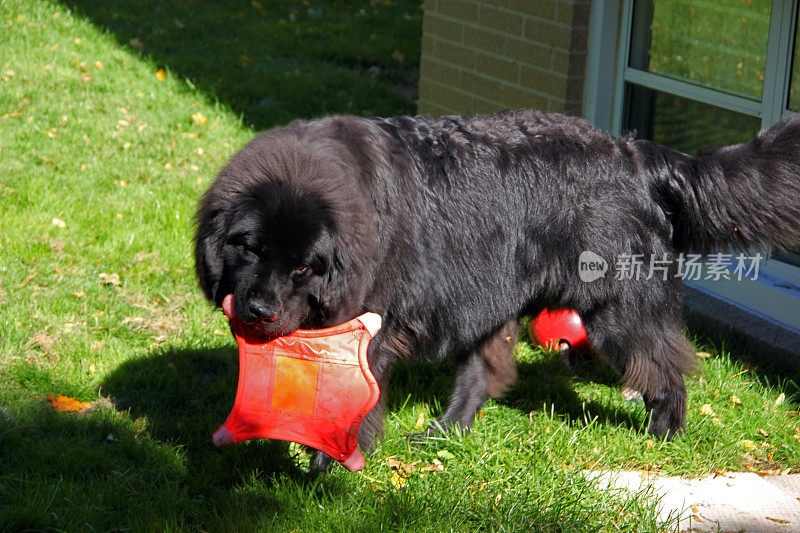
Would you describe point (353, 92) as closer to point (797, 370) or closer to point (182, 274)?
point (182, 274)

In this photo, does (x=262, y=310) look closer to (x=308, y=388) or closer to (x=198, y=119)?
(x=308, y=388)

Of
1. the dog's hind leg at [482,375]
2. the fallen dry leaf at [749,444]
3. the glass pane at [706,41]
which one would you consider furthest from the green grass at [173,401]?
the glass pane at [706,41]

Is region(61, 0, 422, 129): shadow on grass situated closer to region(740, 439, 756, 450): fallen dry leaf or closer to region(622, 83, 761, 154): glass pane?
region(622, 83, 761, 154): glass pane

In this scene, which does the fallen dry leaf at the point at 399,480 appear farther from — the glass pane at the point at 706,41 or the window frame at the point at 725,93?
the glass pane at the point at 706,41

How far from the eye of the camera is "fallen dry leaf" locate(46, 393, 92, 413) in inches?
149

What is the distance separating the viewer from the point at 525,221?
3.52 metres

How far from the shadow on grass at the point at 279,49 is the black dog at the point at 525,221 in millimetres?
4544

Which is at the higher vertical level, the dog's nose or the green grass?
the dog's nose

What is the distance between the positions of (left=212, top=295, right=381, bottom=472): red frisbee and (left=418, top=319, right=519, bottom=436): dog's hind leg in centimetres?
97

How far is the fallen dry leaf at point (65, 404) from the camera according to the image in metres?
3.78

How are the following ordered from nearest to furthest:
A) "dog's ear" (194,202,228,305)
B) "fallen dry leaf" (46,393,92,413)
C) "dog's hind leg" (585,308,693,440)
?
"dog's ear" (194,202,228,305), "dog's hind leg" (585,308,693,440), "fallen dry leaf" (46,393,92,413)

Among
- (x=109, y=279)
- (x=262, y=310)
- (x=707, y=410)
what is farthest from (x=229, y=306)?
(x=707, y=410)

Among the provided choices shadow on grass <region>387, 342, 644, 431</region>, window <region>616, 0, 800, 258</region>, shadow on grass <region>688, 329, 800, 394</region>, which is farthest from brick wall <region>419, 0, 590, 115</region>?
shadow on grass <region>387, 342, 644, 431</region>

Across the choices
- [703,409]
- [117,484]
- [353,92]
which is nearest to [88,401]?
[117,484]
